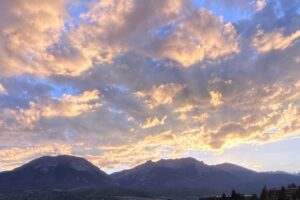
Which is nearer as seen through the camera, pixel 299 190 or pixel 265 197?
pixel 299 190

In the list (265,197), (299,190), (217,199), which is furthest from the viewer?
(217,199)

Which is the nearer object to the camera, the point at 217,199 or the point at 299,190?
the point at 299,190

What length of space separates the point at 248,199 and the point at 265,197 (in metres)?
9.29

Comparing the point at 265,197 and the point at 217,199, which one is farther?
the point at 217,199

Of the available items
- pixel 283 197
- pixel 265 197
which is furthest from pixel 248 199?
pixel 283 197

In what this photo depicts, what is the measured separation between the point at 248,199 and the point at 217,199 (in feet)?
74.1

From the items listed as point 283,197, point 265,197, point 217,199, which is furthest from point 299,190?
point 217,199

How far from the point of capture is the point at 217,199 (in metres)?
196

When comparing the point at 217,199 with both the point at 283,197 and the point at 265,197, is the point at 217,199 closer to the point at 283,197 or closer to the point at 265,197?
the point at 265,197

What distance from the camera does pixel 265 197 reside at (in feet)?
554

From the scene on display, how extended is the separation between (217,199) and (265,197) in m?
31.8

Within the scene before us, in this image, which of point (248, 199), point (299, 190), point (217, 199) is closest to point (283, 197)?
point (299, 190)

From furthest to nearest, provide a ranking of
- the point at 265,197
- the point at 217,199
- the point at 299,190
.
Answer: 1. the point at 217,199
2. the point at 265,197
3. the point at 299,190

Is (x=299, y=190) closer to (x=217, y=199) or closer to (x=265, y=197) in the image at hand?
(x=265, y=197)
